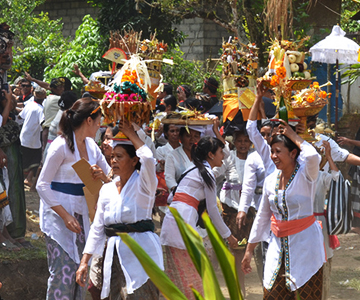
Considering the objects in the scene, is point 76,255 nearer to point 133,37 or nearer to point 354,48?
point 133,37

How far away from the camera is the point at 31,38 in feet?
62.7

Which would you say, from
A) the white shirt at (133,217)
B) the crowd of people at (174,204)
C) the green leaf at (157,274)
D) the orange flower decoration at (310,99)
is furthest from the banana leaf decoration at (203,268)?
the orange flower decoration at (310,99)

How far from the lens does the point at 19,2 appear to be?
20.0m

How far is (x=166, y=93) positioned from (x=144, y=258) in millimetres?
7989

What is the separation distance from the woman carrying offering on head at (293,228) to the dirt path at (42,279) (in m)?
2.17

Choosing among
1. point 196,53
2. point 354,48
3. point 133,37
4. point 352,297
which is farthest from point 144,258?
point 196,53

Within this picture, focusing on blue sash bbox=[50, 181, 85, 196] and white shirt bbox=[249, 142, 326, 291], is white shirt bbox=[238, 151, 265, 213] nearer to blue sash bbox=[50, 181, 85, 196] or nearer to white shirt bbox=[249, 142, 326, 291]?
white shirt bbox=[249, 142, 326, 291]

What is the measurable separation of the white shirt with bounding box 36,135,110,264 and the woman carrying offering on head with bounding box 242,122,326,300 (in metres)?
1.58

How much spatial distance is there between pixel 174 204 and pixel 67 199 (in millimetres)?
937

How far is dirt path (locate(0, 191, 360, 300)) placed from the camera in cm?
619

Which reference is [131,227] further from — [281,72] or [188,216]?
[281,72]

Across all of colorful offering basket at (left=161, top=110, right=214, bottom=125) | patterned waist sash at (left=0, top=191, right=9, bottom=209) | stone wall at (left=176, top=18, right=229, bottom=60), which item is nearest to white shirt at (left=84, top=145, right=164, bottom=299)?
colorful offering basket at (left=161, top=110, right=214, bottom=125)

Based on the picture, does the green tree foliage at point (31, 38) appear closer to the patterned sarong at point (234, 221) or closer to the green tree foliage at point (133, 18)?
the green tree foliage at point (133, 18)

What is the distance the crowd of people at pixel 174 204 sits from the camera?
13.9 ft
